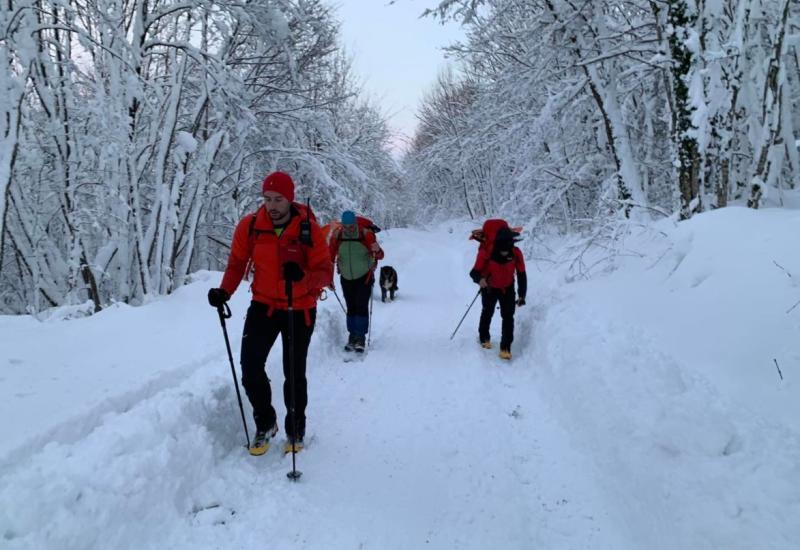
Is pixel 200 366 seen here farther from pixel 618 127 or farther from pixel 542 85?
pixel 542 85

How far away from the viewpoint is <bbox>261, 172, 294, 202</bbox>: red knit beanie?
12.0 feet

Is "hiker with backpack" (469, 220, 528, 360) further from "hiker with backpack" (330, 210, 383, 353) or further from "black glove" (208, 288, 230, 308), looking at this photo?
"black glove" (208, 288, 230, 308)

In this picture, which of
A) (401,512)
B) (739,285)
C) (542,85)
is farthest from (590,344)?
(542,85)

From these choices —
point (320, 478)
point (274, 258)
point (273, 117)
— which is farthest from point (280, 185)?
point (273, 117)

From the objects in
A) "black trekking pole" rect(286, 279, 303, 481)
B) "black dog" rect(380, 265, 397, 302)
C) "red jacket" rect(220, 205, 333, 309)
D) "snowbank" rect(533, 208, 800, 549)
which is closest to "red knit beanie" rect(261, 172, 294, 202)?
"red jacket" rect(220, 205, 333, 309)

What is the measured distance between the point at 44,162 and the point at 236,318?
17.9 feet

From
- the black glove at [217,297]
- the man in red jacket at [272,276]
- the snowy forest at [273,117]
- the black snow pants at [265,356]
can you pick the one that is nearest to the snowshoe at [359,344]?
the black snow pants at [265,356]

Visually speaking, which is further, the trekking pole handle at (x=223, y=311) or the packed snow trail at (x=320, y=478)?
the trekking pole handle at (x=223, y=311)

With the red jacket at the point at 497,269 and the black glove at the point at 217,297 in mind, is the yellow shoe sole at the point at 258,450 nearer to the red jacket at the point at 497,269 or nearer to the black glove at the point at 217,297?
the black glove at the point at 217,297

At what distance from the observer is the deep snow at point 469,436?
8.68ft

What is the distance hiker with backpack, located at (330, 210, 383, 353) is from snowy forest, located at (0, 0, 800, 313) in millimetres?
2849

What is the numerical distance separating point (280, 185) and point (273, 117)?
966 centimetres

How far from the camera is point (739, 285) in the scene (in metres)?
3.96

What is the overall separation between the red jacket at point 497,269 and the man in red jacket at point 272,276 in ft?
11.5
